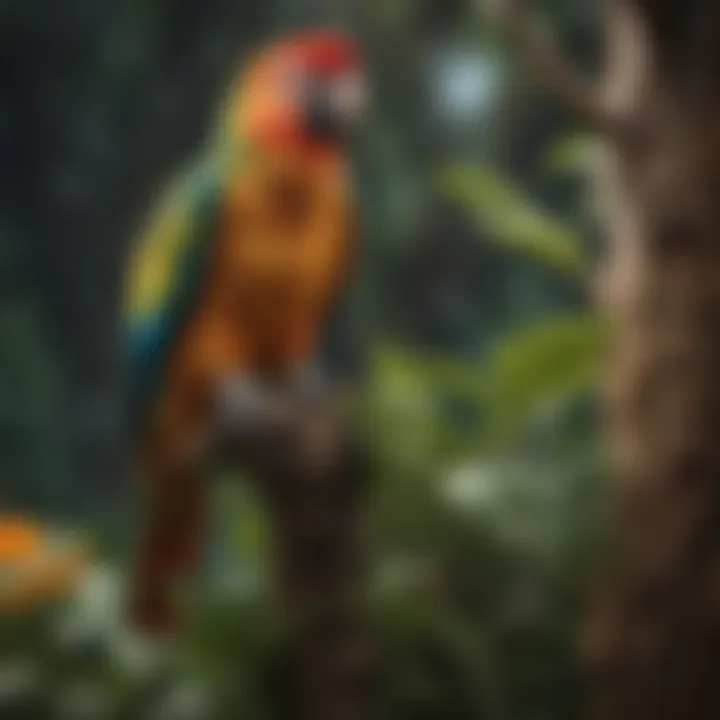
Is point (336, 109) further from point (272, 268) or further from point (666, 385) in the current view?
point (666, 385)

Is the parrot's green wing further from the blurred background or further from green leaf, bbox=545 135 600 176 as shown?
green leaf, bbox=545 135 600 176

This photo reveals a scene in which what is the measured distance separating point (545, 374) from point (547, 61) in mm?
217

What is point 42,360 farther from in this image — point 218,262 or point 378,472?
point 378,472

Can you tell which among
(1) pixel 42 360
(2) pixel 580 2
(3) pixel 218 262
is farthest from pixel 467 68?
(1) pixel 42 360

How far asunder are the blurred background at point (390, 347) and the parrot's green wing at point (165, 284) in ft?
0.05

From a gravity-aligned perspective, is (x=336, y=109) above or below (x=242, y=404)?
above

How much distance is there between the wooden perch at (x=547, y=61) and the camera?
49.3 inches

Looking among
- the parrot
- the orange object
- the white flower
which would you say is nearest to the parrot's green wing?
the parrot

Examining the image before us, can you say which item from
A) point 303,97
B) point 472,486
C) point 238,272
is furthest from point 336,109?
point 472,486

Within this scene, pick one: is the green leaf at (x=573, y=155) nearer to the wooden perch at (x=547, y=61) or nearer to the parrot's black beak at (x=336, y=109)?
the wooden perch at (x=547, y=61)

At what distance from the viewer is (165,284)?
1229 millimetres

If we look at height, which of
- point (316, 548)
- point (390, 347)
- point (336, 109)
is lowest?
point (316, 548)

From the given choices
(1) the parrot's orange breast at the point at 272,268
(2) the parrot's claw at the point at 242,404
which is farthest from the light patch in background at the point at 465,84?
(2) the parrot's claw at the point at 242,404

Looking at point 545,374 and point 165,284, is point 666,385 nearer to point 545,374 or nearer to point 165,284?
point 545,374
